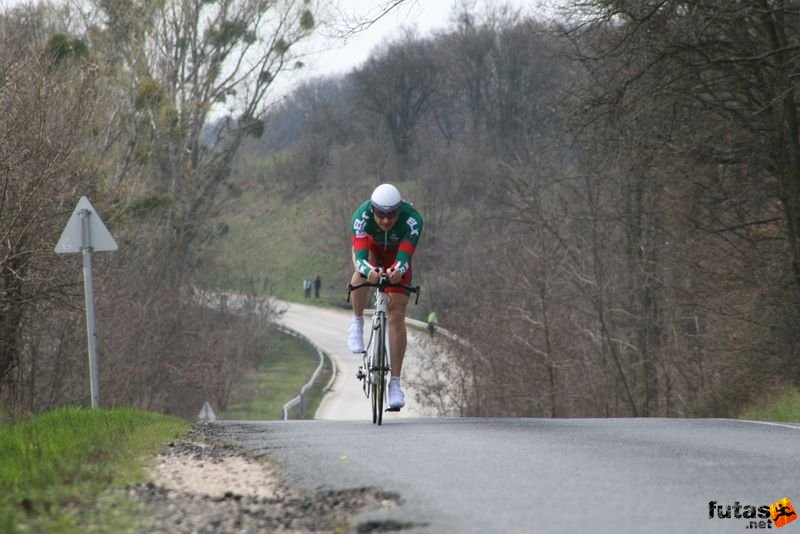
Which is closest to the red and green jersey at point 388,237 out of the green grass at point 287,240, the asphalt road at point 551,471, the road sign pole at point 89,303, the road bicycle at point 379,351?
the road bicycle at point 379,351

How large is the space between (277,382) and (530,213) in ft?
65.5

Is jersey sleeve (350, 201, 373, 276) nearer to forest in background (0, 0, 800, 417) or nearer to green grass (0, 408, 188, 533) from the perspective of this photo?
green grass (0, 408, 188, 533)

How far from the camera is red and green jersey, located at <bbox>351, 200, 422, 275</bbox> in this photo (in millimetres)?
11250

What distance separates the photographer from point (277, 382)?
5081 centimetres

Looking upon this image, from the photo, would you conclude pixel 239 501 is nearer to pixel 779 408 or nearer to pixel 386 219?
pixel 386 219

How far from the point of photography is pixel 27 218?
18.3m

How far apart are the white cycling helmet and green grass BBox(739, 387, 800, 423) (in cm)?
901

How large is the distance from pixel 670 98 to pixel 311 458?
1332 centimetres

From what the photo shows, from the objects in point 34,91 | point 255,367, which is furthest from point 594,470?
point 255,367

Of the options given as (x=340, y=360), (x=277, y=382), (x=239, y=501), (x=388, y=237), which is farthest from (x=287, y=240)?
(x=239, y=501)

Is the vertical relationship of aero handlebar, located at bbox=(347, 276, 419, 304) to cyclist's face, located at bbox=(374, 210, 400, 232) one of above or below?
below

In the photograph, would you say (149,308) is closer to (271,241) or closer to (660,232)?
(660,232)

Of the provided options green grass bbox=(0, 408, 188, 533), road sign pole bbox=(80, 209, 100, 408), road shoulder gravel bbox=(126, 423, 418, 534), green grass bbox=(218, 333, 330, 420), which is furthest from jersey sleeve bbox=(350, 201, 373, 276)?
green grass bbox=(218, 333, 330, 420)

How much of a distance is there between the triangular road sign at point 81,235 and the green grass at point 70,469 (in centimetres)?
456
